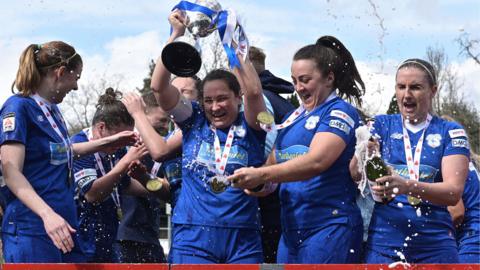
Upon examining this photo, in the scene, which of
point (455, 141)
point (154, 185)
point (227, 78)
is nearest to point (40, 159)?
point (154, 185)

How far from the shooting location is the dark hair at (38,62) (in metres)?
5.97

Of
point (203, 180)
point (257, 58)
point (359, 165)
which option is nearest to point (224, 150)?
point (203, 180)

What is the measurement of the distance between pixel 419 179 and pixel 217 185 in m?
1.31

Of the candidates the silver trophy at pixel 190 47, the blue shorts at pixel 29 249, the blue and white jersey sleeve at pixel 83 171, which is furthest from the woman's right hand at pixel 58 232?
the blue and white jersey sleeve at pixel 83 171

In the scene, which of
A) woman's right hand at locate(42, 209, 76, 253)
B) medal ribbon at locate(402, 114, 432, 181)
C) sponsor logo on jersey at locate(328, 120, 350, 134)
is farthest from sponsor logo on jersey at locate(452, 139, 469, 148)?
woman's right hand at locate(42, 209, 76, 253)

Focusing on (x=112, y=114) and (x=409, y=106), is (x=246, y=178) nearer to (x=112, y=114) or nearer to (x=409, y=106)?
(x=409, y=106)

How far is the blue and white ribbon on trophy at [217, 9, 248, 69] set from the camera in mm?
5477

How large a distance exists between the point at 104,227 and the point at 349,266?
3072mm

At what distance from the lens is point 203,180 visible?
5.64 m

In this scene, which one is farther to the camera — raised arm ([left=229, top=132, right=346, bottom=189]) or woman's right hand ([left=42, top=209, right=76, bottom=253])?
woman's right hand ([left=42, top=209, right=76, bottom=253])

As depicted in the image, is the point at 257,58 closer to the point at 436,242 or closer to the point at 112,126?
the point at 112,126

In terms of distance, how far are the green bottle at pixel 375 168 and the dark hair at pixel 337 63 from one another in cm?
78

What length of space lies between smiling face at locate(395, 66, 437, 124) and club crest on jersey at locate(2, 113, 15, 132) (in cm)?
261

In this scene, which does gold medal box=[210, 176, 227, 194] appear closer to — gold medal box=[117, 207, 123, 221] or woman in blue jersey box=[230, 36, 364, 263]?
woman in blue jersey box=[230, 36, 364, 263]
